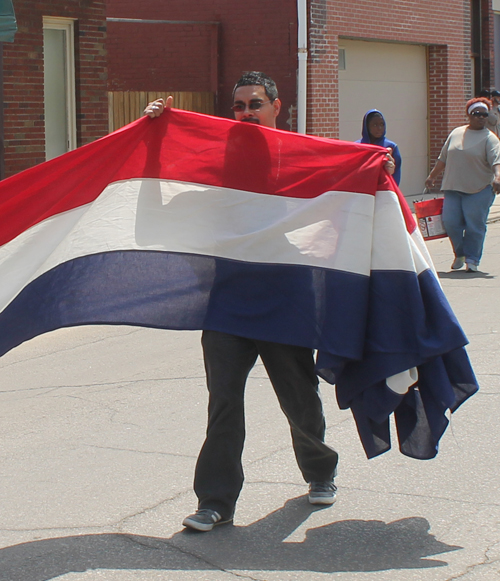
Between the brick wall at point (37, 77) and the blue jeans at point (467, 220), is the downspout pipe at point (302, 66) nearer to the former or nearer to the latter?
the brick wall at point (37, 77)

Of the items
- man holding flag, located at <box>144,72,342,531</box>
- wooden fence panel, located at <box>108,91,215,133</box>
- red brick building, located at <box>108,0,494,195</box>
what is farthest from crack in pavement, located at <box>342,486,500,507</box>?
red brick building, located at <box>108,0,494,195</box>

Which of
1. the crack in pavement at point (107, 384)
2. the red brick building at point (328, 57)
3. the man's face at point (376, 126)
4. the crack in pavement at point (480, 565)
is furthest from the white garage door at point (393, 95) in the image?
the crack in pavement at point (480, 565)

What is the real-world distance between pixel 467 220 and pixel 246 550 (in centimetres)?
794

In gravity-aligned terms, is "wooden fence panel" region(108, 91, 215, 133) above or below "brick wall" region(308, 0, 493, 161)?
below

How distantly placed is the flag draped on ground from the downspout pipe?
12295 mm

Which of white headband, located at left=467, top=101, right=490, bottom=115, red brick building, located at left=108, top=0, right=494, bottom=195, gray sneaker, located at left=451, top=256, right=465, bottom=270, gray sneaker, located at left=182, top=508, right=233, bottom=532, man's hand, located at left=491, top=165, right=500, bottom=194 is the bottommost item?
gray sneaker, located at left=182, top=508, right=233, bottom=532

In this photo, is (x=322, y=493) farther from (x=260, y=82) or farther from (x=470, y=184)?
(x=470, y=184)

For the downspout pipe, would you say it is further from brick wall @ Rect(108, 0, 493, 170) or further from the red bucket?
the red bucket

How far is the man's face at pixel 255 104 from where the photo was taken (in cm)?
434

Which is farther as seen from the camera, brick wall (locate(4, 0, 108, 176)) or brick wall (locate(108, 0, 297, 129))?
brick wall (locate(108, 0, 297, 129))

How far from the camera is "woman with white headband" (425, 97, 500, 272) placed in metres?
11.1

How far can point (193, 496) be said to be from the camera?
4488 mm

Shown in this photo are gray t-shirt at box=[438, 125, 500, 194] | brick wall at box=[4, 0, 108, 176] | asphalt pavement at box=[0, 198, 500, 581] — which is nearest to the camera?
asphalt pavement at box=[0, 198, 500, 581]

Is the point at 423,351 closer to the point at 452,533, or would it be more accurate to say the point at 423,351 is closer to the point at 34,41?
the point at 452,533
